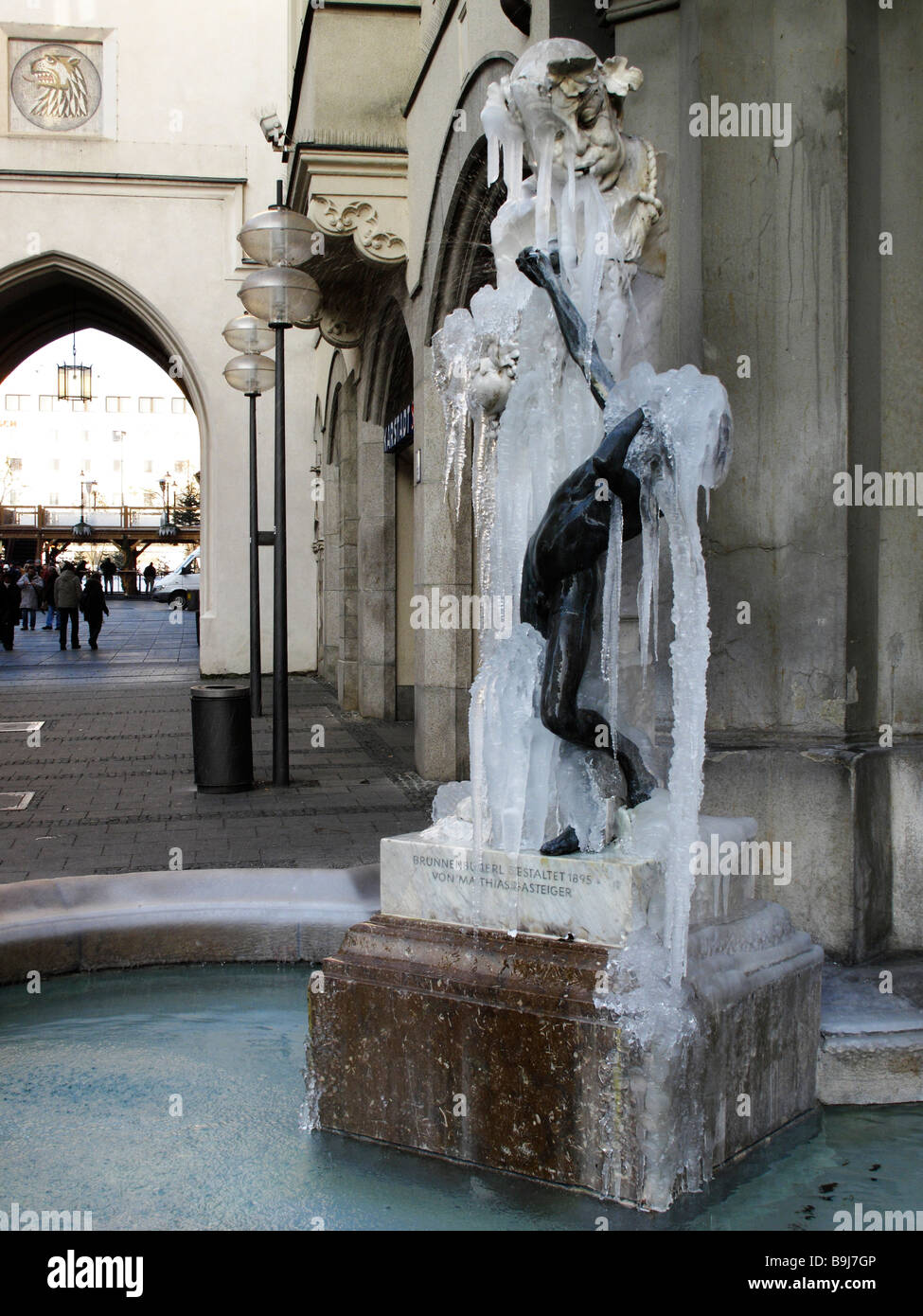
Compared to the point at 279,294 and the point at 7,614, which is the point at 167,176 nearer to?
the point at 7,614

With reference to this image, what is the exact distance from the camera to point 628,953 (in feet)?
11.0

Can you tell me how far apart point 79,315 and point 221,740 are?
73.4ft

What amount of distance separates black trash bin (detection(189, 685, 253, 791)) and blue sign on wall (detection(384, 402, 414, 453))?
4171 mm

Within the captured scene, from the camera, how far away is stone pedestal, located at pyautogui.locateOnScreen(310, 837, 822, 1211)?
3.27 meters

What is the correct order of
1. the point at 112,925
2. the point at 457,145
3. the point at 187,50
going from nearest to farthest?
the point at 112,925 < the point at 457,145 < the point at 187,50

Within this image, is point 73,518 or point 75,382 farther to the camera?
point 73,518

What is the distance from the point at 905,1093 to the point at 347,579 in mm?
14444

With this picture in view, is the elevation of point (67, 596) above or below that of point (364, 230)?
below

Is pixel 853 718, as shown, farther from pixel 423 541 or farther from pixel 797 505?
pixel 423 541

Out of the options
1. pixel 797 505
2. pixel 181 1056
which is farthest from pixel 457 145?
pixel 181 1056

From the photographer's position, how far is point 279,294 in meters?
11.2

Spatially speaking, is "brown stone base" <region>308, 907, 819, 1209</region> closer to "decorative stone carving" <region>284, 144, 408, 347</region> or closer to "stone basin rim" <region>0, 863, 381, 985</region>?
"stone basin rim" <region>0, 863, 381, 985</region>

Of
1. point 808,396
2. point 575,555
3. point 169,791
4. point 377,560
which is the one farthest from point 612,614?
point 377,560
